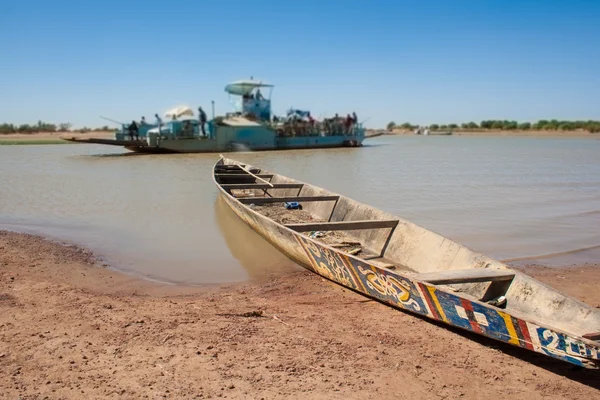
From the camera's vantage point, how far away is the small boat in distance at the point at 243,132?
105 feet

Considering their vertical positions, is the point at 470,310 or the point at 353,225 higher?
the point at 353,225

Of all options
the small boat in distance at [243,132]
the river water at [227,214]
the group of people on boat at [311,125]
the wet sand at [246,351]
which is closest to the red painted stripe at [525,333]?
the wet sand at [246,351]

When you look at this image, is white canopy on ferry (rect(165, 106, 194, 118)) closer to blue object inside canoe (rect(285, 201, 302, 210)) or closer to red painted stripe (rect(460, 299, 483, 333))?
blue object inside canoe (rect(285, 201, 302, 210))

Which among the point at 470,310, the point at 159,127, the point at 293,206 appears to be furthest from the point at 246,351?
the point at 159,127

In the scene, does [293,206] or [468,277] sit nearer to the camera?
[468,277]

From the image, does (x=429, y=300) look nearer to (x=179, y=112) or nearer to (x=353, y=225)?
(x=353, y=225)

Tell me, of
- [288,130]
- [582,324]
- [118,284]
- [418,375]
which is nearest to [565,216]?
[582,324]

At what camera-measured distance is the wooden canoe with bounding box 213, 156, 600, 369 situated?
3266mm

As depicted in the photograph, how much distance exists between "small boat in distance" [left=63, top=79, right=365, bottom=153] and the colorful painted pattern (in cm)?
2734

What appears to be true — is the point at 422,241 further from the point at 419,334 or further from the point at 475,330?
the point at 475,330

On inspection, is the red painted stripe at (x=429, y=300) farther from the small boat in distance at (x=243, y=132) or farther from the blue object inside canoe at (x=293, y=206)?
the small boat in distance at (x=243, y=132)

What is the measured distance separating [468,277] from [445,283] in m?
0.22

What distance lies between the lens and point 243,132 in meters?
35.1

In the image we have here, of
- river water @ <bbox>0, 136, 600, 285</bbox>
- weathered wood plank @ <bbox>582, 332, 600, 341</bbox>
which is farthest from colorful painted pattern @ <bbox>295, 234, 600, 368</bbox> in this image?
river water @ <bbox>0, 136, 600, 285</bbox>
